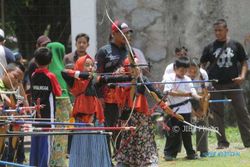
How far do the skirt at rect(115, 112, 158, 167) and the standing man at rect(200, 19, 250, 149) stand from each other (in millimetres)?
2772

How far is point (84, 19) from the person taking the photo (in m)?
14.4

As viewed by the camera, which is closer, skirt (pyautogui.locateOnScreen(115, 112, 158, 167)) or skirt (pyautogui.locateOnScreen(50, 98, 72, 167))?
skirt (pyautogui.locateOnScreen(115, 112, 158, 167))

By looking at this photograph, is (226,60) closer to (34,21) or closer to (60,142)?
(60,142)

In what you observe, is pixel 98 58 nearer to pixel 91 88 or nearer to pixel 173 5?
pixel 91 88

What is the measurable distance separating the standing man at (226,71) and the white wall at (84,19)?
2438mm

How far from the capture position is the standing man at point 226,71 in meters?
12.6

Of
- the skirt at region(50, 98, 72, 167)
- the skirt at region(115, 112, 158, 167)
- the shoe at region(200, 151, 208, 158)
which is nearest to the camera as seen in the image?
the skirt at region(115, 112, 158, 167)

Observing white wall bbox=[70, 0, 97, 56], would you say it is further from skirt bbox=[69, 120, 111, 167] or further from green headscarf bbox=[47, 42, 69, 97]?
skirt bbox=[69, 120, 111, 167]

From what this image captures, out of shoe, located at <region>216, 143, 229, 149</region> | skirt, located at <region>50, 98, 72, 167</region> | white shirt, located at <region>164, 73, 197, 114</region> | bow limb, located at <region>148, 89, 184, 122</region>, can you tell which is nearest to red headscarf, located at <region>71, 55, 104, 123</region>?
bow limb, located at <region>148, 89, 184, 122</region>

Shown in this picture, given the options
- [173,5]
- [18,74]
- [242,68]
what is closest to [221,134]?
[242,68]

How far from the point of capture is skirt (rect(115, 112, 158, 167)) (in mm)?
9906

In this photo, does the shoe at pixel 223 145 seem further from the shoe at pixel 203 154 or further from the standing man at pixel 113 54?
the standing man at pixel 113 54

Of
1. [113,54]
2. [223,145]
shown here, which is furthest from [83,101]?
[223,145]

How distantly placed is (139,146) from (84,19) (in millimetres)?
4911
